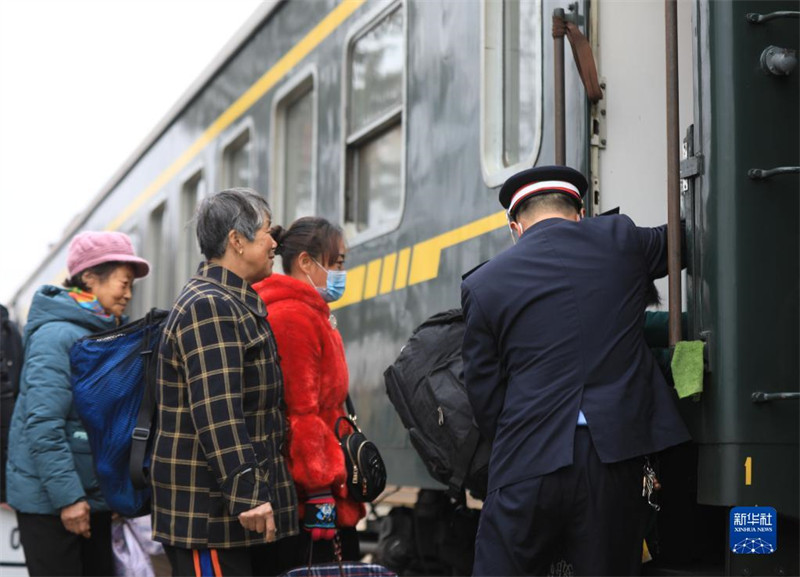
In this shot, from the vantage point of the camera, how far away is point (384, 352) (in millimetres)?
5035

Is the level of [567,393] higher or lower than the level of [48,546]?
higher

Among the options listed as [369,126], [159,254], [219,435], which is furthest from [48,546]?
[159,254]

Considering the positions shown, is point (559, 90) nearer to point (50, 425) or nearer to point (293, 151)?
point (50, 425)

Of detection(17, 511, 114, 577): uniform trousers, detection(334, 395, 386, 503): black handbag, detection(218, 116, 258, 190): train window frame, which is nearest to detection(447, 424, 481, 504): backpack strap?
detection(334, 395, 386, 503): black handbag

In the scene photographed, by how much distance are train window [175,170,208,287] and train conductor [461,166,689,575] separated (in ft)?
17.7

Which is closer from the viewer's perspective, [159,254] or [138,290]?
[159,254]

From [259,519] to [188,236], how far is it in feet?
18.8

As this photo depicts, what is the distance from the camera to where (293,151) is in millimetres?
6406

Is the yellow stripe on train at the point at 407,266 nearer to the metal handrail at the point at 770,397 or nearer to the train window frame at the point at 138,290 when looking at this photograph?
the metal handrail at the point at 770,397

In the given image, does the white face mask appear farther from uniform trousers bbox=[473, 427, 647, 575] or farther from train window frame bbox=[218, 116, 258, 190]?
train window frame bbox=[218, 116, 258, 190]

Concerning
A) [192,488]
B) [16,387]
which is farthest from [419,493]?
[192,488]

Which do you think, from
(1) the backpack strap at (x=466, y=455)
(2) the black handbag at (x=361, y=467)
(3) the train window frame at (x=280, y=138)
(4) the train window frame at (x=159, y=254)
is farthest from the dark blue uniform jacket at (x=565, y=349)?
(4) the train window frame at (x=159, y=254)

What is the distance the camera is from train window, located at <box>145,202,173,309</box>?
9.31 metres

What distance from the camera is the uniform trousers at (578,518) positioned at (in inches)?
113
